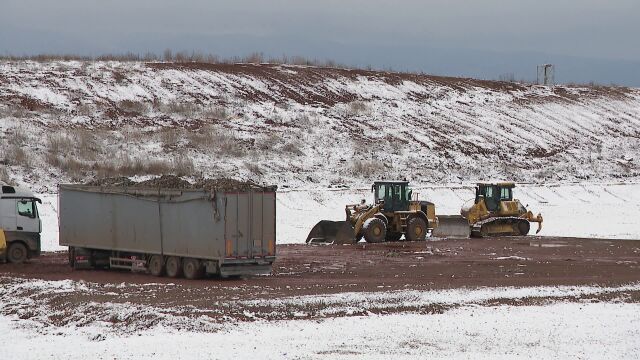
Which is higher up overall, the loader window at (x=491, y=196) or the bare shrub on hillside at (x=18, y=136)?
the bare shrub on hillside at (x=18, y=136)

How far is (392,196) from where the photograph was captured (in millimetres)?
38156

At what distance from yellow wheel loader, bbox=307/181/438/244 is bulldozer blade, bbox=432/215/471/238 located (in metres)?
1.52

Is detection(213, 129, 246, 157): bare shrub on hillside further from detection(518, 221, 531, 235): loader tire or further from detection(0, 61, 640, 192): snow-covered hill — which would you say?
detection(518, 221, 531, 235): loader tire

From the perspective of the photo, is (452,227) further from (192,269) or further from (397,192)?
(192,269)

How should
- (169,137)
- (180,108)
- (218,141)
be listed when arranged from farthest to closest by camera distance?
(180,108) < (218,141) < (169,137)

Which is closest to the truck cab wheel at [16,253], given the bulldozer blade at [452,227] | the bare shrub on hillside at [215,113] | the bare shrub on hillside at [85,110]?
the bulldozer blade at [452,227]

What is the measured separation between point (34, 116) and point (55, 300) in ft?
115

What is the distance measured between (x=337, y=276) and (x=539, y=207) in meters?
27.4

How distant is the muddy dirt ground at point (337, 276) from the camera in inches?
819

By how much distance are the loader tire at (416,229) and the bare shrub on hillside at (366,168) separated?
16.4 meters

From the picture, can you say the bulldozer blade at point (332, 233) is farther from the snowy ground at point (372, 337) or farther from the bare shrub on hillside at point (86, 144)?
the bare shrub on hillside at point (86, 144)

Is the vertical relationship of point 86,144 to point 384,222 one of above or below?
above

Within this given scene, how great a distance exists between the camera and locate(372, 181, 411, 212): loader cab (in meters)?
38.0

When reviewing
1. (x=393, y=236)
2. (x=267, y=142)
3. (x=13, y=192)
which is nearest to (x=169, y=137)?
(x=267, y=142)
